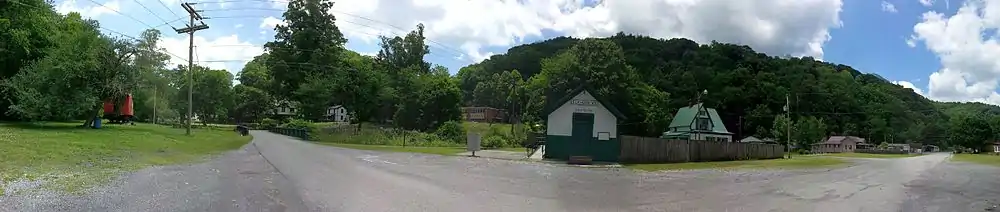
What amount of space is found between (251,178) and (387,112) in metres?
70.1

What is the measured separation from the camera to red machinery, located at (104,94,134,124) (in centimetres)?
4272

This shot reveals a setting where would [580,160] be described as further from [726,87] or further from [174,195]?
[726,87]

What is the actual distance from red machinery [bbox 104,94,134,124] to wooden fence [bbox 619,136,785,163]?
3046cm

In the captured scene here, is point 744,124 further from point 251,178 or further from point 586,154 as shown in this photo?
point 251,178

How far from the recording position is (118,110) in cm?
4478

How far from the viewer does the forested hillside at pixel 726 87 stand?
74875 mm

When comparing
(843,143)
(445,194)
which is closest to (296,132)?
(445,194)

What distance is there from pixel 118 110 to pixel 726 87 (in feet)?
238

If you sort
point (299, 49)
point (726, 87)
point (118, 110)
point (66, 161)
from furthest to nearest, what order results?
point (726, 87), point (299, 49), point (118, 110), point (66, 161)

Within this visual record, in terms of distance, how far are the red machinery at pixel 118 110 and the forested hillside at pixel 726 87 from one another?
1598 inches

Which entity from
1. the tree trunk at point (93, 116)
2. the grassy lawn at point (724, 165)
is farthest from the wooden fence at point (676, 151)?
the tree trunk at point (93, 116)

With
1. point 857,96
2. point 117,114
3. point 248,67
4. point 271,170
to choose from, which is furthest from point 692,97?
point 248,67

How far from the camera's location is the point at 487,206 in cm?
1148

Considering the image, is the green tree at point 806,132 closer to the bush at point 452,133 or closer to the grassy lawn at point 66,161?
the bush at point 452,133
